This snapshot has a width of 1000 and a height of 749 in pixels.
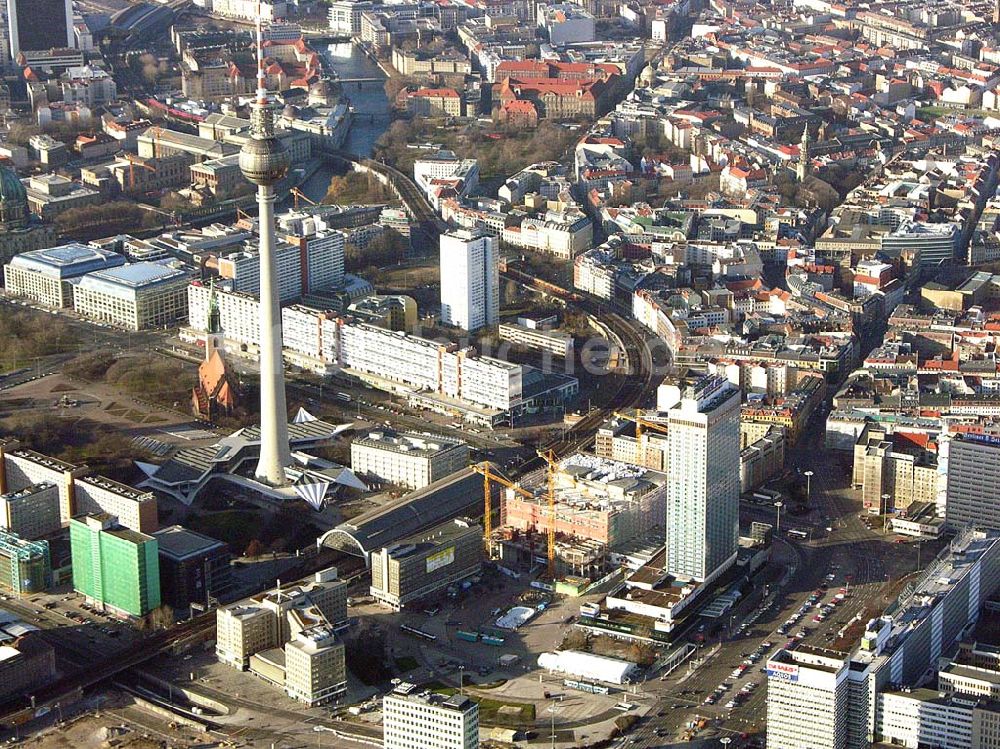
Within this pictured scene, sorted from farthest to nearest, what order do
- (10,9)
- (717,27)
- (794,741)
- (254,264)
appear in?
(717,27), (10,9), (254,264), (794,741)

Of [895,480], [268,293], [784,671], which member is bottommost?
[895,480]

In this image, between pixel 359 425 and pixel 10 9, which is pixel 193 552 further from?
pixel 10 9

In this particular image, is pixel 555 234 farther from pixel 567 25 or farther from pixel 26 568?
pixel 567 25

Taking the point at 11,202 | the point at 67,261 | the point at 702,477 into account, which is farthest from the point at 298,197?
the point at 702,477

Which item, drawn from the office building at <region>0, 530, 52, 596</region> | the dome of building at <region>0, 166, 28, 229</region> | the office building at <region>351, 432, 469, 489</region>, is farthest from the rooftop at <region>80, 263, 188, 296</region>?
the office building at <region>0, 530, 52, 596</region>

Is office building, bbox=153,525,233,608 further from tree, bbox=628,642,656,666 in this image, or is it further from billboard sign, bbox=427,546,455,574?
tree, bbox=628,642,656,666

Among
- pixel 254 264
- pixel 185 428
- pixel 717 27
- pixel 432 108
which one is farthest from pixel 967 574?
pixel 717 27
